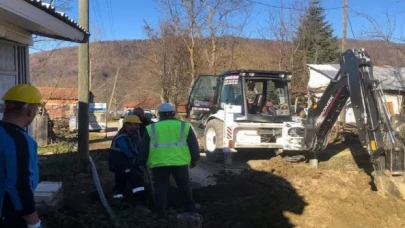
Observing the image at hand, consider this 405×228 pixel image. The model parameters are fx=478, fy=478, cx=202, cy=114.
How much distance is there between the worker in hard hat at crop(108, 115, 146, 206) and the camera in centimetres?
777

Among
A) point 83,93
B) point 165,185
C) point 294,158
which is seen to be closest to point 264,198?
point 165,185

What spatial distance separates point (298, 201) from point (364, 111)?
7.12ft

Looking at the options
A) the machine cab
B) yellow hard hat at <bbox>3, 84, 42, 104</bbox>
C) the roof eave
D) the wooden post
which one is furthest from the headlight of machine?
yellow hard hat at <bbox>3, 84, 42, 104</bbox>

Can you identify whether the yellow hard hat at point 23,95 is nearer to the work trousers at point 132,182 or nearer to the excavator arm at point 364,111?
the work trousers at point 132,182

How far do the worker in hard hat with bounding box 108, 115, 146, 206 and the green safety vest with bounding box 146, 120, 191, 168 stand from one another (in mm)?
1034

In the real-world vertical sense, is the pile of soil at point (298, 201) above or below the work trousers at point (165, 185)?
below

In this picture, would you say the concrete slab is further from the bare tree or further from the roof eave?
the bare tree

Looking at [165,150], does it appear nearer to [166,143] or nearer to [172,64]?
[166,143]

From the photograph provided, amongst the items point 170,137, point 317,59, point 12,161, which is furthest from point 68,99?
point 12,161

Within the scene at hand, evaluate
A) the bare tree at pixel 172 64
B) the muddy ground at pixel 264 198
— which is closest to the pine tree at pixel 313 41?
the bare tree at pixel 172 64

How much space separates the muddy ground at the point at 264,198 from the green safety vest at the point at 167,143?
85 cm

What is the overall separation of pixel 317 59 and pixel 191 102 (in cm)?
2469

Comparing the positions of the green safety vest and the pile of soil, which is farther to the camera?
the pile of soil

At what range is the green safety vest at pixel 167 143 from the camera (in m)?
6.81
